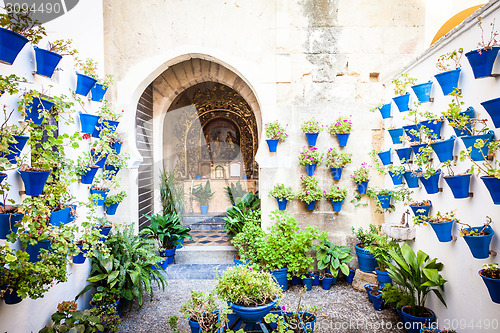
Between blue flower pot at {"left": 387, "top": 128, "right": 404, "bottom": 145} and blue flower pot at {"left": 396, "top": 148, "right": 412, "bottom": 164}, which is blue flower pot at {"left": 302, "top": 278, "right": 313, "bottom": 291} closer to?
blue flower pot at {"left": 396, "top": 148, "right": 412, "bottom": 164}

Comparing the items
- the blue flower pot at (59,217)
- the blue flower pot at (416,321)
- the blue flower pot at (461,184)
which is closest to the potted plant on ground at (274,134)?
the blue flower pot at (461,184)

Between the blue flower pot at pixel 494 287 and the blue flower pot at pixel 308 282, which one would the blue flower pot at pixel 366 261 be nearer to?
the blue flower pot at pixel 308 282

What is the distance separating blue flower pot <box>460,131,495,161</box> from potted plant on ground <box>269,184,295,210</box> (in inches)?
102

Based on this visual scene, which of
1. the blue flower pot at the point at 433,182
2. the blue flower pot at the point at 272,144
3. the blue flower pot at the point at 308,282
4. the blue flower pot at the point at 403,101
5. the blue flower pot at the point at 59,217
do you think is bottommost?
the blue flower pot at the point at 308,282

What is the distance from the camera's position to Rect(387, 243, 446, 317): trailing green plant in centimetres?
305

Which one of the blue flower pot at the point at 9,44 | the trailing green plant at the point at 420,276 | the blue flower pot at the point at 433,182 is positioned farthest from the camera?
the trailing green plant at the point at 420,276

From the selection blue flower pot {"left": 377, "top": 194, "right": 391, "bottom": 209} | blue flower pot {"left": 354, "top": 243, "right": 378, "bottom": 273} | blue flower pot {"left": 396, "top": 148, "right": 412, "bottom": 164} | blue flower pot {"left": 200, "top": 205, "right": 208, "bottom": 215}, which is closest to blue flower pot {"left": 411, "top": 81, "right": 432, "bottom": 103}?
blue flower pot {"left": 396, "top": 148, "right": 412, "bottom": 164}

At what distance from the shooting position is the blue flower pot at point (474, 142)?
93.8 inches

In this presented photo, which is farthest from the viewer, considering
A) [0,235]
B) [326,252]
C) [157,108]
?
[157,108]

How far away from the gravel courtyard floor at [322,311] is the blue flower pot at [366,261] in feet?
1.15

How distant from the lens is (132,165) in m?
4.87

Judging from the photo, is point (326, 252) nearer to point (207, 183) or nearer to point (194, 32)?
point (194, 32)

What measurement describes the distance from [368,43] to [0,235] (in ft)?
16.5

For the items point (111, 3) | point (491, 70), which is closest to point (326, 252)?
point (491, 70)
